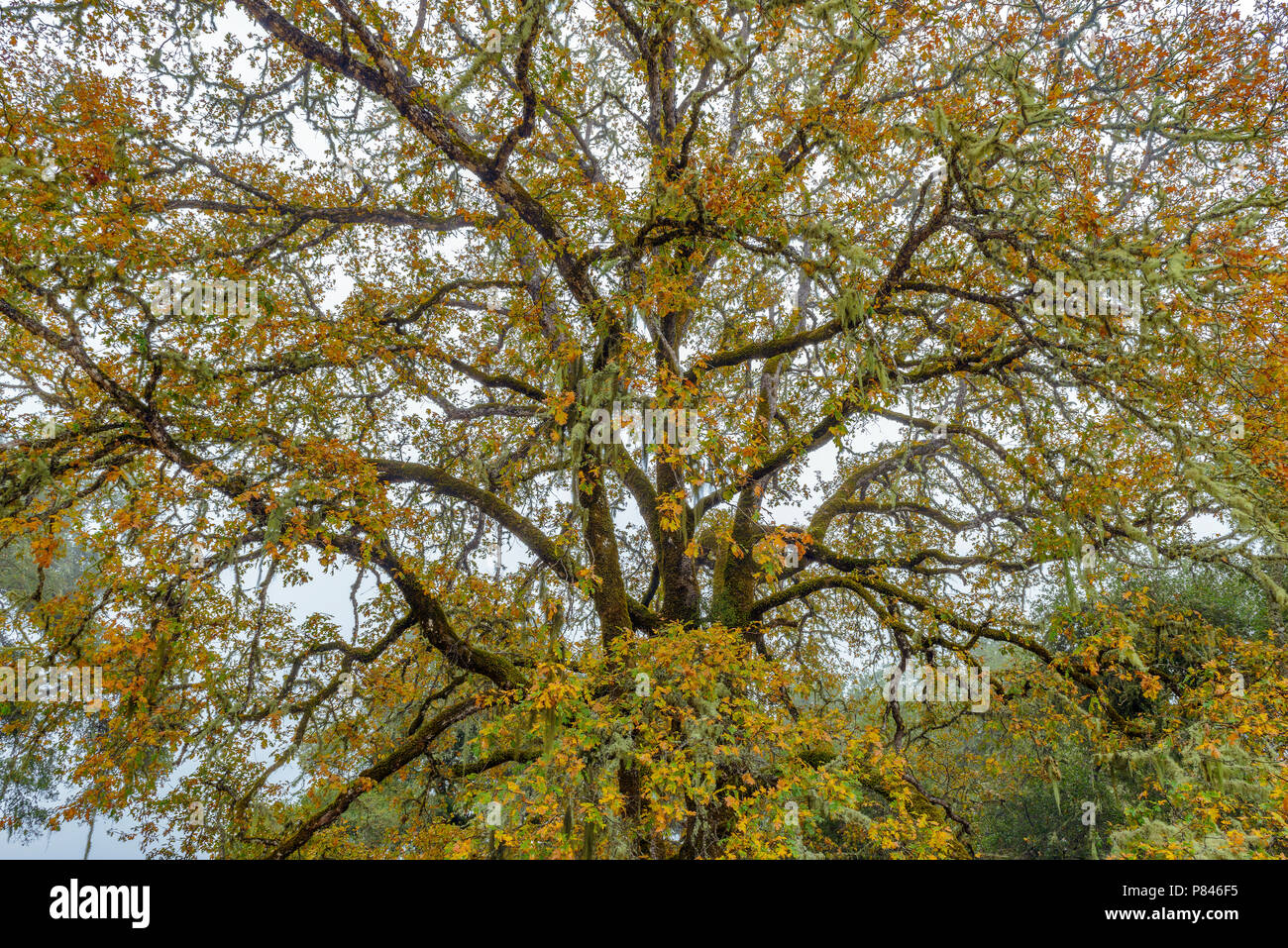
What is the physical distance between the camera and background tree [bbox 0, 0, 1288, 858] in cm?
498

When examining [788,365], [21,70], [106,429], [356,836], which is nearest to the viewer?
[106,429]

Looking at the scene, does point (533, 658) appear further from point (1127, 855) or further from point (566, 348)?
point (1127, 855)

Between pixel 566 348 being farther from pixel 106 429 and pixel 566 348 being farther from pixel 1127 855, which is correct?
pixel 1127 855

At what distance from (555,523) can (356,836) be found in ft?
34.8

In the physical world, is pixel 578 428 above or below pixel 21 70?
below

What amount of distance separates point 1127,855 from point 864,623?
675 cm

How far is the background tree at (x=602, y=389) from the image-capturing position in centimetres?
498

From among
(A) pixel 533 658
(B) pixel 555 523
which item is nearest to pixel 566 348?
(A) pixel 533 658

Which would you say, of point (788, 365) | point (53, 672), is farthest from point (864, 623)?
point (53, 672)

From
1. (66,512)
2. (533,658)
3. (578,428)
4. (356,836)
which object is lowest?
(356,836)

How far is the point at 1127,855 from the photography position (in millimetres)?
3756

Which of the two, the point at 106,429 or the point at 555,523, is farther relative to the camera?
the point at 555,523

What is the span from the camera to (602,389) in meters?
5.67
